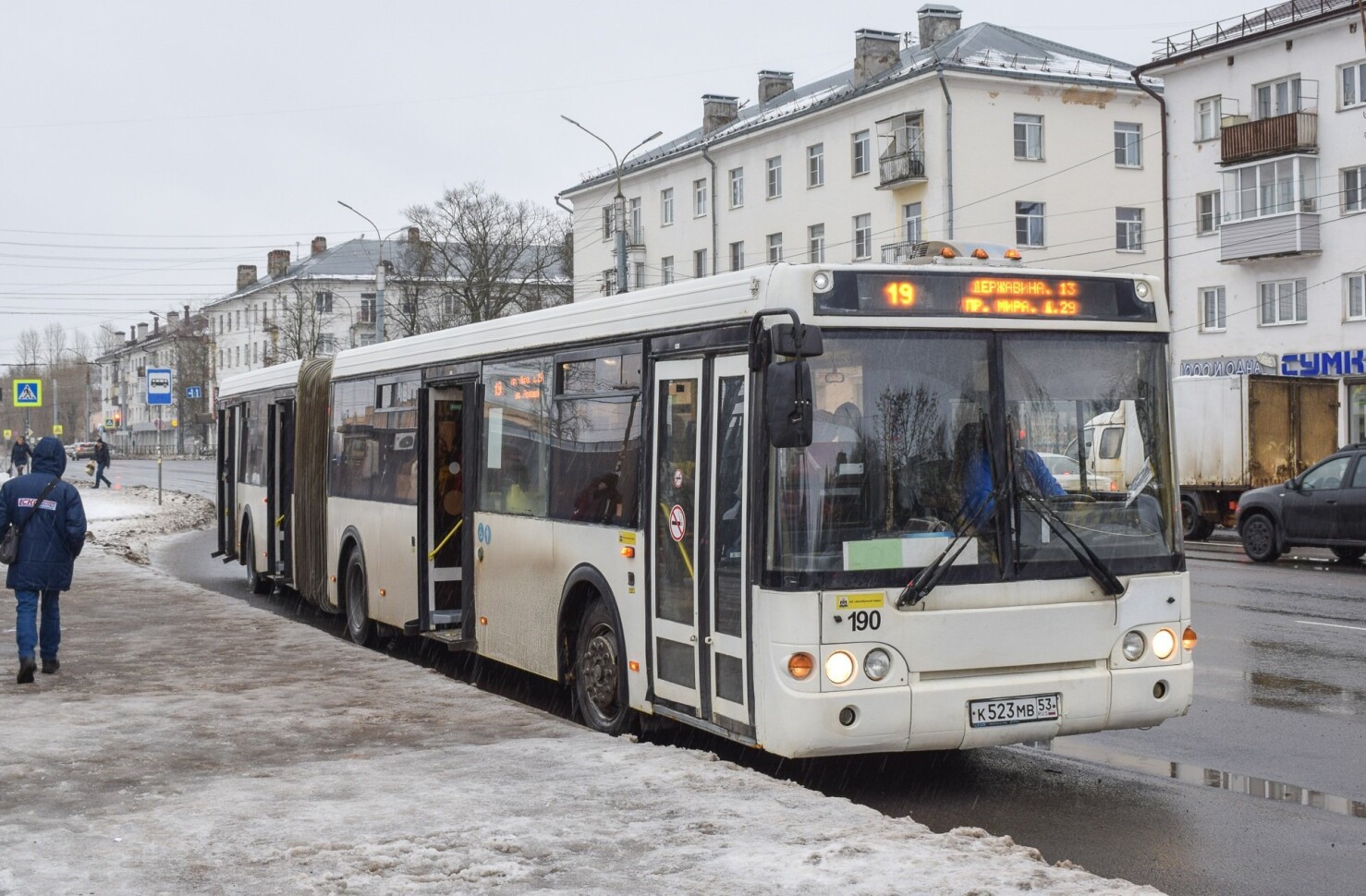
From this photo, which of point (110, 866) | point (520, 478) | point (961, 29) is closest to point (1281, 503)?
point (520, 478)

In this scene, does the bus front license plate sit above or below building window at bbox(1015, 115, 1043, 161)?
below

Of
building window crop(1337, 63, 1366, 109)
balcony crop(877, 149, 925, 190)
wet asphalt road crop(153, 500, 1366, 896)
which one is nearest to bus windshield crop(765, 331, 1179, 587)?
wet asphalt road crop(153, 500, 1366, 896)

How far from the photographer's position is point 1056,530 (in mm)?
7719

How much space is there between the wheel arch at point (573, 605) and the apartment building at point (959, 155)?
3920cm

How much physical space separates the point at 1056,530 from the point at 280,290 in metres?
113

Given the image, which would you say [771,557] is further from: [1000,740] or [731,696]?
[1000,740]

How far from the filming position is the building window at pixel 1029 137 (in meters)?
52.2

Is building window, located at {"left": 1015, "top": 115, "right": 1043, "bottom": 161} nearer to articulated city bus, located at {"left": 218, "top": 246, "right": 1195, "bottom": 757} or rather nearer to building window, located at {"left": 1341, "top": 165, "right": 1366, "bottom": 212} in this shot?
building window, located at {"left": 1341, "top": 165, "right": 1366, "bottom": 212}

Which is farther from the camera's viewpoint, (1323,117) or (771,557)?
(1323,117)

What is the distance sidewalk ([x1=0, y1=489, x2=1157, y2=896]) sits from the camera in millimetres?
5820

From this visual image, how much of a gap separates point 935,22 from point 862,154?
628 cm

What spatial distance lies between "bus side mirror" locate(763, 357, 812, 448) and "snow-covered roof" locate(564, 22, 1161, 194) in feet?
→ 148

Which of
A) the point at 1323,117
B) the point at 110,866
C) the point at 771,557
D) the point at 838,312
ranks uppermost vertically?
the point at 1323,117

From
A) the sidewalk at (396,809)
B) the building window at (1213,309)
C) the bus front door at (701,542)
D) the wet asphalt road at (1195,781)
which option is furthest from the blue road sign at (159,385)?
the bus front door at (701,542)
